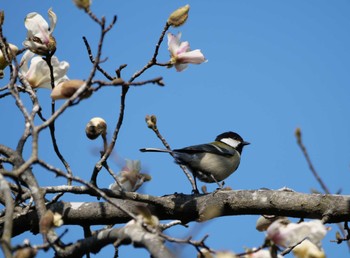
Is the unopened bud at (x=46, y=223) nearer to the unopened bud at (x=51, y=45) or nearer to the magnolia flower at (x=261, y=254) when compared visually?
the magnolia flower at (x=261, y=254)

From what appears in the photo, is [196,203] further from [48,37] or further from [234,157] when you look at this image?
[234,157]

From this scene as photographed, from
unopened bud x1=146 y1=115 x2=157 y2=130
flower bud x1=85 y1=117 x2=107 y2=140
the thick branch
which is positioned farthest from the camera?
unopened bud x1=146 y1=115 x2=157 y2=130

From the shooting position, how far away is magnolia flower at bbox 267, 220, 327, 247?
2092 mm

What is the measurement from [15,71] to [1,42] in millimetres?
330

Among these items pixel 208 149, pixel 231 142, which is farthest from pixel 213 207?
pixel 231 142

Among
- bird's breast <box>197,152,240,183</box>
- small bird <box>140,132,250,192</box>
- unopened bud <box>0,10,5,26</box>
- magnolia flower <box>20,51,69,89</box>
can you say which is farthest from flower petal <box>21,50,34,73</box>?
bird's breast <box>197,152,240,183</box>

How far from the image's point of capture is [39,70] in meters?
2.98

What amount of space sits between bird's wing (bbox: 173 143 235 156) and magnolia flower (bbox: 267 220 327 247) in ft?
8.97

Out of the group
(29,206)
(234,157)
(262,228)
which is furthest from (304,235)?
(234,157)

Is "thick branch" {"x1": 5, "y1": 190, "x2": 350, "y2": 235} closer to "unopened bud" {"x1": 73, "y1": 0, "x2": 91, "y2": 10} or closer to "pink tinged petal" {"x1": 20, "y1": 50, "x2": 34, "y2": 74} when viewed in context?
"pink tinged petal" {"x1": 20, "y1": 50, "x2": 34, "y2": 74}

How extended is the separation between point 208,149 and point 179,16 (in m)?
2.35

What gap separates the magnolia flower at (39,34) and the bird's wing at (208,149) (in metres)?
2.06

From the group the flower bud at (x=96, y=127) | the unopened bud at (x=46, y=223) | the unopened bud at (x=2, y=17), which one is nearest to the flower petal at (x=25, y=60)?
the unopened bud at (x=2, y=17)

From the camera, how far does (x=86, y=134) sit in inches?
124
